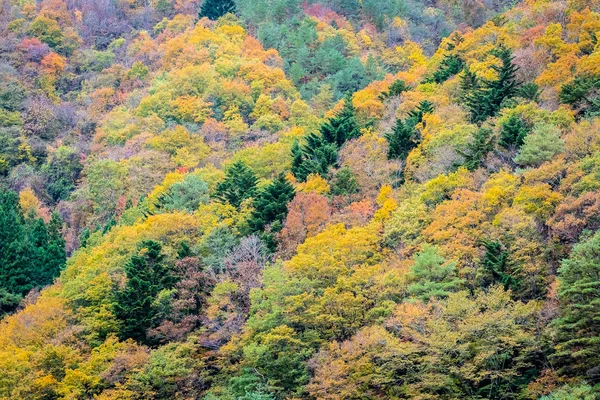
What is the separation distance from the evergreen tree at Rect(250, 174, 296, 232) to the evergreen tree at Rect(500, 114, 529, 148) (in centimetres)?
1353

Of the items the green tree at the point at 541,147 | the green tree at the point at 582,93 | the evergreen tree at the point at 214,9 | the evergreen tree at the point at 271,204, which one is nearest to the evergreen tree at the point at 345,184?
the evergreen tree at the point at 271,204

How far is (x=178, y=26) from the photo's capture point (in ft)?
329

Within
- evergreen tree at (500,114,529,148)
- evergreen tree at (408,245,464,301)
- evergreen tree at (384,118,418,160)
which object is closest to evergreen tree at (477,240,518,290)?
evergreen tree at (408,245,464,301)

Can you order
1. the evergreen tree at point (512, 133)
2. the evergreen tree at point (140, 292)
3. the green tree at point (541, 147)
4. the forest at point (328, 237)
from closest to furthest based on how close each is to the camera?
1. the forest at point (328, 237)
2. the green tree at point (541, 147)
3. the evergreen tree at point (140, 292)
4. the evergreen tree at point (512, 133)

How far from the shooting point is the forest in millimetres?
34469

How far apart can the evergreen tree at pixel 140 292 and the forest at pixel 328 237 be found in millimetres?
124

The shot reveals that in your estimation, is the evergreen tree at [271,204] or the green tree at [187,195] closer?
the evergreen tree at [271,204]

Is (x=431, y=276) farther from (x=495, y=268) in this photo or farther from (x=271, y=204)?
(x=271, y=204)

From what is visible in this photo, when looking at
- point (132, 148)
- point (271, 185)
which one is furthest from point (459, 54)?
point (132, 148)

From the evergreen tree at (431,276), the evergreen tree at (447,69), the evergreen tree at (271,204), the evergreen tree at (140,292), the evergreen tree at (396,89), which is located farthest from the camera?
the evergreen tree at (396,89)

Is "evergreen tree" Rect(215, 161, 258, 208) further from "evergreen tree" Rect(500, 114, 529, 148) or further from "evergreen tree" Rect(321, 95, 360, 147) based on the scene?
"evergreen tree" Rect(500, 114, 529, 148)

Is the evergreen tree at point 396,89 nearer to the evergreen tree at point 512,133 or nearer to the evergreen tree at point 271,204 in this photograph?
the evergreen tree at point 512,133

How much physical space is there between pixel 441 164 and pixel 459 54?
2110 cm

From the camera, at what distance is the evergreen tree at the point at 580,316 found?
31.0m
